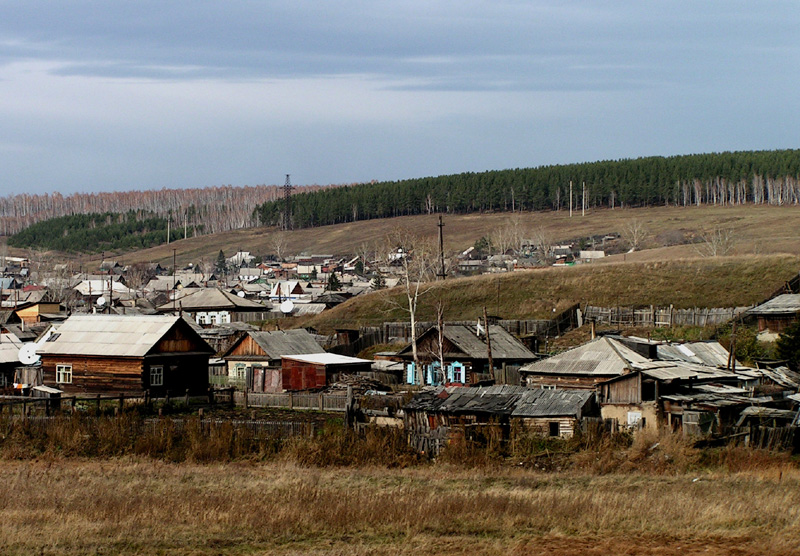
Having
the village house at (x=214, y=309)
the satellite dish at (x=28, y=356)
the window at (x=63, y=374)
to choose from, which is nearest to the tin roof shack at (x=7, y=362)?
the satellite dish at (x=28, y=356)

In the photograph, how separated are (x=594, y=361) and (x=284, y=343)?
17460 millimetres

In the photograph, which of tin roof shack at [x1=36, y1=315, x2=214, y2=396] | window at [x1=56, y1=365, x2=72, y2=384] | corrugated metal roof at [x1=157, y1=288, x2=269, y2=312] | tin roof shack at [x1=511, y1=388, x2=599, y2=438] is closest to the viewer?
tin roof shack at [x1=511, y1=388, x2=599, y2=438]

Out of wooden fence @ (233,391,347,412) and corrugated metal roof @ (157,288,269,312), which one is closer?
wooden fence @ (233,391,347,412)

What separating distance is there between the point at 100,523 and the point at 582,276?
64089mm

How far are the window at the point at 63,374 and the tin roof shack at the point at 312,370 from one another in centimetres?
999

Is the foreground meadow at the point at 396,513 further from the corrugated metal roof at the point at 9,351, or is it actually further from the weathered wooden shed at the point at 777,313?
the weathered wooden shed at the point at 777,313

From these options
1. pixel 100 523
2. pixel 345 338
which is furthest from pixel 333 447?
pixel 345 338

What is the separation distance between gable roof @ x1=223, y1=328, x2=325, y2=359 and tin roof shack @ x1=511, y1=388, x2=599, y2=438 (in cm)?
1993

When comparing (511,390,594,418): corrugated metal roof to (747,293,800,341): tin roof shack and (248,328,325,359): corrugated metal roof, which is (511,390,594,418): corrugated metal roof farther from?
(747,293,800,341): tin roof shack

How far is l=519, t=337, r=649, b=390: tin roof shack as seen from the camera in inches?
1419

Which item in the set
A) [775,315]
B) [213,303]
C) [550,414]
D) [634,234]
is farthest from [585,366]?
[634,234]

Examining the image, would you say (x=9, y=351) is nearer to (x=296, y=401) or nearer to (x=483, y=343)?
(x=296, y=401)

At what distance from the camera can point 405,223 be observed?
18300cm

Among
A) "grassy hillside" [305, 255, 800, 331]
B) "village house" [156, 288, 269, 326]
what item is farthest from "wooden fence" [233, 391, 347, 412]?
"village house" [156, 288, 269, 326]
